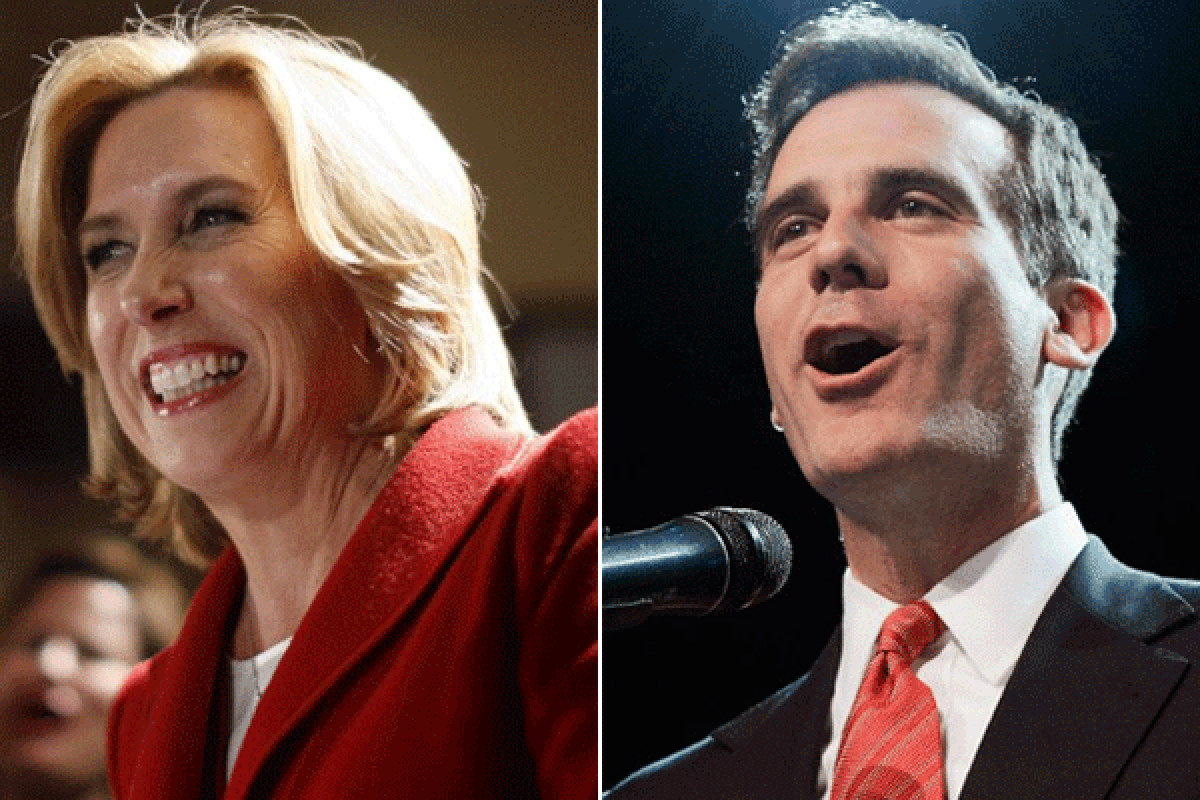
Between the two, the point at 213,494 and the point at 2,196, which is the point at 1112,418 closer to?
the point at 213,494

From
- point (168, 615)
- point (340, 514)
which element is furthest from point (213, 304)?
point (168, 615)

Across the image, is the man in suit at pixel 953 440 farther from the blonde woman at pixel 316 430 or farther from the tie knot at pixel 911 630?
the blonde woman at pixel 316 430

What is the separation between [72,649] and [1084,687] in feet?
4.52

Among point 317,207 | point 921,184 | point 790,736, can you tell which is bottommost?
point 790,736

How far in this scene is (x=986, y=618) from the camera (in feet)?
6.05

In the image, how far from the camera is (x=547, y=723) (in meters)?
2.04

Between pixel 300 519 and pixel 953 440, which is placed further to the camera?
pixel 300 519

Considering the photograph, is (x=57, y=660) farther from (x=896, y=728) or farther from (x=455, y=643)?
(x=896, y=728)

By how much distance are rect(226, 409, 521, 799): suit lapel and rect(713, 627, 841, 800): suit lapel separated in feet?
1.42

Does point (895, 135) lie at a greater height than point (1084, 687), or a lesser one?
greater

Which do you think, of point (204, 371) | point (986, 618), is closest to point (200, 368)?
point (204, 371)

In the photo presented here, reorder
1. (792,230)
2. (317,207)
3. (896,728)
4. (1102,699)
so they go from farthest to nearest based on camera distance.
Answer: (317,207) < (792,230) < (896,728) < (1102,699)

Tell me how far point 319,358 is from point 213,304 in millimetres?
158

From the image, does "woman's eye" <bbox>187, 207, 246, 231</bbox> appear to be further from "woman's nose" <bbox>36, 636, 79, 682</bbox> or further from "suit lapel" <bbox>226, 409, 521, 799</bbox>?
"woman's nose" <bbox>36, 636, 79, 682</bbox>
